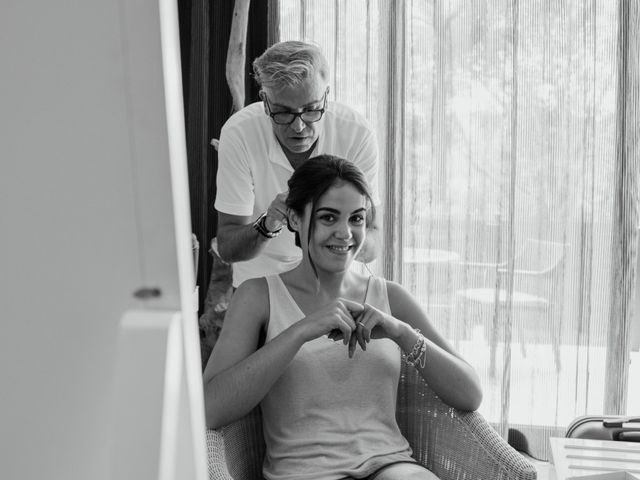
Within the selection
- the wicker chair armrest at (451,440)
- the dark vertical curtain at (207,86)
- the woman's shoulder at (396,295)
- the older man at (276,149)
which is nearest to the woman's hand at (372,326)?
the woman's shoulder at (396,295)

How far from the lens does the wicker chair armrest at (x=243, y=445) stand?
1.56 meters

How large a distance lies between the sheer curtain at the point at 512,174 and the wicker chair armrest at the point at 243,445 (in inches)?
51.6

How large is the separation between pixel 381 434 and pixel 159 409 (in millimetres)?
1403

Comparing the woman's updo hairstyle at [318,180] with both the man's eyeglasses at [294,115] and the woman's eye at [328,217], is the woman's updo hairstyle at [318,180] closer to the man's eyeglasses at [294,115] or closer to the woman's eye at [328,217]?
the woman's eye at [328,217]

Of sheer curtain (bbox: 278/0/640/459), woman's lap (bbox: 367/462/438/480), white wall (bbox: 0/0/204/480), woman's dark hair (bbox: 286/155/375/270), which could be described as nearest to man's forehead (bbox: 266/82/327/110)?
woman's dark hair (bbox: 286/155/375/270)

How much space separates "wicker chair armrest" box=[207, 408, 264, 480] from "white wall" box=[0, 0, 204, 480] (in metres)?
1.29

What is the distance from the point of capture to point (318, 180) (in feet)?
5.57

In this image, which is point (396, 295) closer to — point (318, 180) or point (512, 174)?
point (318, 180)

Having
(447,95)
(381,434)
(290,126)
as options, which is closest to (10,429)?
(381,434)

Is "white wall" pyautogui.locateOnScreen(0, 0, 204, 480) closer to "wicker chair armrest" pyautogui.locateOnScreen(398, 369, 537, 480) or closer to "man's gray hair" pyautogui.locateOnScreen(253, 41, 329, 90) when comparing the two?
"wicker chair armrest" pyautogui.locateOnScreen(398, 369, 537, 480)

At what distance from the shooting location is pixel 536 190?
280 centimetres

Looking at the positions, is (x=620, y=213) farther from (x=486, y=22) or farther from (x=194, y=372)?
(x=194, y=372)

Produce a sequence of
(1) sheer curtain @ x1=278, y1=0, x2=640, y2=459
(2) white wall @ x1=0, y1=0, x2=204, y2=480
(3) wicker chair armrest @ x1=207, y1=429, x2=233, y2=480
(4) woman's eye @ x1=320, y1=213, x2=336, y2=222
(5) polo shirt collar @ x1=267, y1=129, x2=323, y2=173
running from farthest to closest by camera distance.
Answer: (1) sheer curtain @ x1=278, y1=0, x2=640, y2=459 < (5) polo shirt collar @ x1=267, y1=129, x2=323, y2=173 < (4) woman's eye @ x1=320, y1=213, x2=336, y2=222 < (3) wicker chair armrest @ x1=207, y1=429, x2=233, y2=480 < (2) white wall @ x1=0, y1=0, x2=204, y2=480

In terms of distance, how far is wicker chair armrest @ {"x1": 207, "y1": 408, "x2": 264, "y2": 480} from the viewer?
156cm
